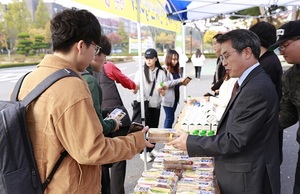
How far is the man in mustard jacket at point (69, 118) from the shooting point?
3.38 feet

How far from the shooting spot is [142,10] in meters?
3.13

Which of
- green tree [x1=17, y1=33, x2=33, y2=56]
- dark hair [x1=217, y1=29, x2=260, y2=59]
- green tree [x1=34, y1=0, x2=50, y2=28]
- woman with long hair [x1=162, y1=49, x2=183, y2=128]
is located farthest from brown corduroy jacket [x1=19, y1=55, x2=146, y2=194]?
green tree [x1=17, y1=33, x2=33, y2=56]

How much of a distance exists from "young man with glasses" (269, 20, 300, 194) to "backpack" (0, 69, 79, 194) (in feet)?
5.10

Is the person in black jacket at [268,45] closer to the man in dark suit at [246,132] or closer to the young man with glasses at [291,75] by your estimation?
the young man with glasses at [291,75]

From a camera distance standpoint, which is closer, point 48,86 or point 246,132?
point 48,86

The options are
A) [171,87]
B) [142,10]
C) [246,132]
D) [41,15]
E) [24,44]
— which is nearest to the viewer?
[246,132]

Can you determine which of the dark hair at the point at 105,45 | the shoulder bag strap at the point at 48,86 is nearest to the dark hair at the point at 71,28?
the shoulder bag strap at the point at 48,86

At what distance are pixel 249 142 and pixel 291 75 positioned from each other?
971mm

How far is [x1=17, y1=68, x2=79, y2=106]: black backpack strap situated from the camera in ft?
3.42

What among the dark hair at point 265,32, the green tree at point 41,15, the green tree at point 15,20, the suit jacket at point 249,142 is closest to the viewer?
the suit jacket at point 249,142

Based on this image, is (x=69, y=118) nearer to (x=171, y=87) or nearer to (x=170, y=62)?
(x=171, y=87)

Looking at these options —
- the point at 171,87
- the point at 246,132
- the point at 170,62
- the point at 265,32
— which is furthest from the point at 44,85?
the point at 170,62

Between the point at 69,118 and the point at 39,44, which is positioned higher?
the point at 39,44

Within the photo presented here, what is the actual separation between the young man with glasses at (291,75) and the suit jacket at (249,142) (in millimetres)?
544
